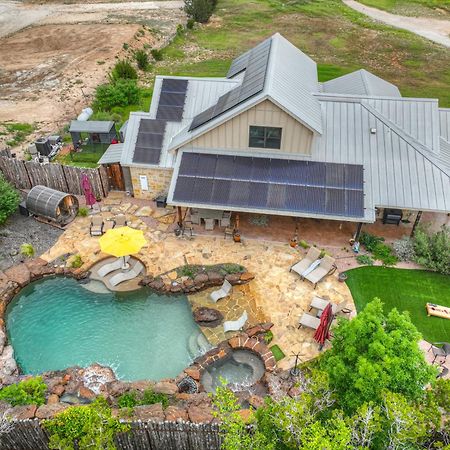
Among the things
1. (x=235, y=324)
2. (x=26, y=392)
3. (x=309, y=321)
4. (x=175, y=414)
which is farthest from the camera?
(x=235, y=324)

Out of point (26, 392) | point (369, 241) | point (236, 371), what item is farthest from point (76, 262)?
point (369, 241)

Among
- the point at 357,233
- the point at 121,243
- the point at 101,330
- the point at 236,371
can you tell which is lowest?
the point at 236,371

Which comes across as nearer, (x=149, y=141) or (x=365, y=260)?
(x=365, y=260)

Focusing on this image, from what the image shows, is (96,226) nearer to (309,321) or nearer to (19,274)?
(19,274)

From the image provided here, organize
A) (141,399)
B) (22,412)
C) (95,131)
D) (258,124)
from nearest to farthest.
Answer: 1. (22,412)
2. (141,399)
3. (258,124)
4. (95,131)

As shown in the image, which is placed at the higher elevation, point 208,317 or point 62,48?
point 62,48

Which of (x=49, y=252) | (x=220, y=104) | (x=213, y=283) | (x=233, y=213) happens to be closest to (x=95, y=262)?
(x=49, y=252)

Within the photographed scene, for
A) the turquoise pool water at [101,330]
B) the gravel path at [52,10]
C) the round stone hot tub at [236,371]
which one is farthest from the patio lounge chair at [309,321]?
the gravel path at [52,10]

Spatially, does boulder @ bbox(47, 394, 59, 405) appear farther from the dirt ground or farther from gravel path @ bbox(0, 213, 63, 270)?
the dirt ground

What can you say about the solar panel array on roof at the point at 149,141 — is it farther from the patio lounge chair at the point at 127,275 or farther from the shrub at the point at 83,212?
the patio lounge chair at the point at 127,275
